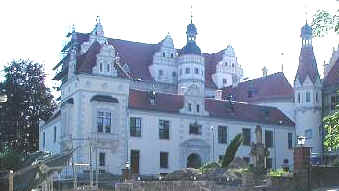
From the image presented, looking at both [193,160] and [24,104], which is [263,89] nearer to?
[193,160]

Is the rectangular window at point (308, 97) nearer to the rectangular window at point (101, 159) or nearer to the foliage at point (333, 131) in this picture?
the rectangular window at point (101, 159)

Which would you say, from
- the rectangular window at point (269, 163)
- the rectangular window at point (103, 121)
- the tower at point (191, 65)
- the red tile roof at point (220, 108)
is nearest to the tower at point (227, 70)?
the tower at point (191, 65)

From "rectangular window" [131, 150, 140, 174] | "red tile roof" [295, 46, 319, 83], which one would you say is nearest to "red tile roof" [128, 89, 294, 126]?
"rectangular window" [131, 150, 140, 174]

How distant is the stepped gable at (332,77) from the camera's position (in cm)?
5884

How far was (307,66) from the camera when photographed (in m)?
60.3

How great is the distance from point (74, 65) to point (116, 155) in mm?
8878

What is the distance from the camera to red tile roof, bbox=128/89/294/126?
51.3 metres

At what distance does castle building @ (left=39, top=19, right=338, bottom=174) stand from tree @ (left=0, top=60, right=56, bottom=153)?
2.93 m

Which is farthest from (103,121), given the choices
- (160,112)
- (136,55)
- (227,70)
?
(227,70)

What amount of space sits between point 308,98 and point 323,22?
4475 centimetres

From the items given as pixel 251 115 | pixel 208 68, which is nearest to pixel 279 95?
pixel 251 115

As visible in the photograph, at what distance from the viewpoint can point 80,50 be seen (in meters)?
→ 65.1

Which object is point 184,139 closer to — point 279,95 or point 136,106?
point 136,106

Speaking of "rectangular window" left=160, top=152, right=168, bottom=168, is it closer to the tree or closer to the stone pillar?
the tree
